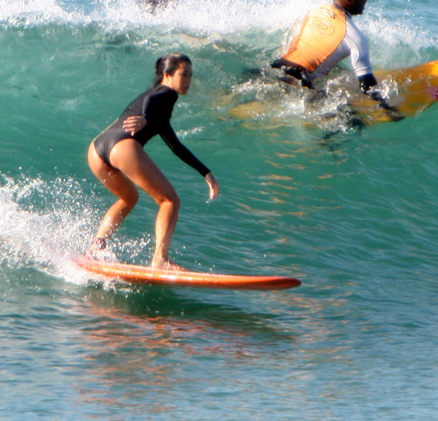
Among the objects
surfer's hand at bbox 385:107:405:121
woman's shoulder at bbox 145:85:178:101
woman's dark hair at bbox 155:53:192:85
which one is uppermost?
woman's dark hair at bbox 155:53:192:85

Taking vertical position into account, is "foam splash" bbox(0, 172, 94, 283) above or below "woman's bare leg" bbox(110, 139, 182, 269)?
below

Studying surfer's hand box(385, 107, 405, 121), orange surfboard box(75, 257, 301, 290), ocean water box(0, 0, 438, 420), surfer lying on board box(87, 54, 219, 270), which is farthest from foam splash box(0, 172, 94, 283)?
surfer's hand box(385, 107, 405, 121)

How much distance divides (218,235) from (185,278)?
1553mm

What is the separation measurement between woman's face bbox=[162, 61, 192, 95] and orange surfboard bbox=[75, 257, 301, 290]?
117cm

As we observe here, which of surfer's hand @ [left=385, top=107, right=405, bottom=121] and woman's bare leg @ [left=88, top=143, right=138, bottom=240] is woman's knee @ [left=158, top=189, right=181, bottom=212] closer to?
woman's bare leg @ [left=88, top=143, right=138, bottom=240]

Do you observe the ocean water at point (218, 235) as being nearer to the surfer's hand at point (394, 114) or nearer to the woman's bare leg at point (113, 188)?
the surfer's hand at point (394, 114)

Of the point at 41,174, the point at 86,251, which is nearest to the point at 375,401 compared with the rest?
the point at 86,251

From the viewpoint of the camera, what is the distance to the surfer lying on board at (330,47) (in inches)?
322

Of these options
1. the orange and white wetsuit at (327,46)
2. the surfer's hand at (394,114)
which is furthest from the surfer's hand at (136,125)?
the surfer's hand at (394,114)

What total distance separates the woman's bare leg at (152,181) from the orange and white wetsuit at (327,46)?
11.9ft

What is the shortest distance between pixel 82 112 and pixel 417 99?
3634 mm

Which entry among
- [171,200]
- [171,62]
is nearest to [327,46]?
[171,62]

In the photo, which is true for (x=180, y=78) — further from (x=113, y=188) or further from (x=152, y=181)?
(x=113, y=188)

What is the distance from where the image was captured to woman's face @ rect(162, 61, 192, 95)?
5.19 metres
